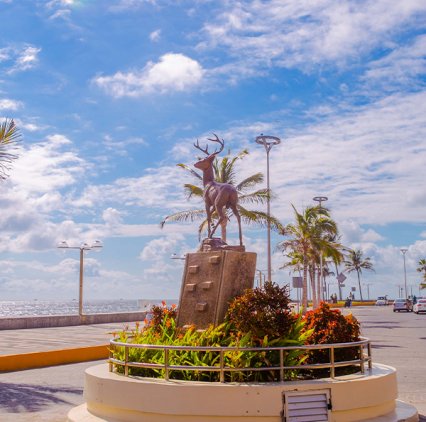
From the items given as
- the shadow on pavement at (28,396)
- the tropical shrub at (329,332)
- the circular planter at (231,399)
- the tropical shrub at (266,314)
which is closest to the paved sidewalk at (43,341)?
the shadow on pavement at (28,396)

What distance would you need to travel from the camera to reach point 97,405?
341 inches

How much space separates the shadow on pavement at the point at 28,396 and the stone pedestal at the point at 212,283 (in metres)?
2.94

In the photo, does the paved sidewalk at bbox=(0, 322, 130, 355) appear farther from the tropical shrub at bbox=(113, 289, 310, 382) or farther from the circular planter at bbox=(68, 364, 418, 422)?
the circular planter at bbox=(68, 364, 418, 422)

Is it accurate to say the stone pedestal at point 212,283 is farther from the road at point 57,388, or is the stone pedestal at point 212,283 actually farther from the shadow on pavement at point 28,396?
the shadow on pavement at point 28,396

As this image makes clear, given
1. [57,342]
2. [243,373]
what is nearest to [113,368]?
[243,373]

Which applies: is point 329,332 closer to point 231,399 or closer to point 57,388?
point 231,399

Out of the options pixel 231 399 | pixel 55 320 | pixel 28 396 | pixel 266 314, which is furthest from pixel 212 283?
pixel 55 320

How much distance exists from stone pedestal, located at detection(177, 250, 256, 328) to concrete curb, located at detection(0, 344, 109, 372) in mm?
7111

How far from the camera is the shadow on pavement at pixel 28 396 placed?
10.6 metres

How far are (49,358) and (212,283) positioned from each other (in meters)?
8.17

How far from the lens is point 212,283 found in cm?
1048

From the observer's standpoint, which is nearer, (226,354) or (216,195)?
(226,354)

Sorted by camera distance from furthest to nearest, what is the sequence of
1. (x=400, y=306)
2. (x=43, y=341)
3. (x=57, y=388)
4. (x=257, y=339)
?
(x=400, y=306)
(x=43, y=341)
(x=57, y=388)
(x=257, y=339)

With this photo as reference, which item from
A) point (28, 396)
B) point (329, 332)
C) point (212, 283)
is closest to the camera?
point (329, 332)
